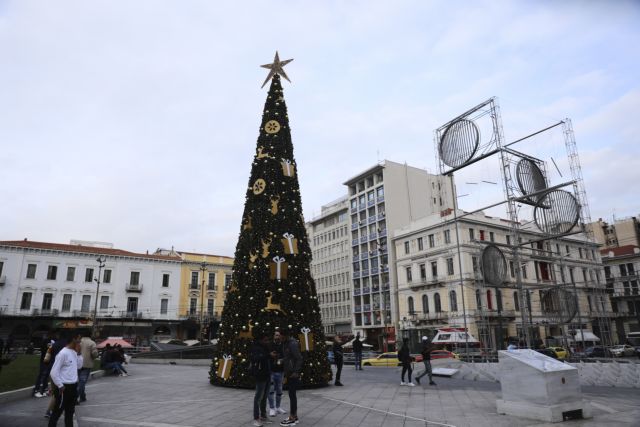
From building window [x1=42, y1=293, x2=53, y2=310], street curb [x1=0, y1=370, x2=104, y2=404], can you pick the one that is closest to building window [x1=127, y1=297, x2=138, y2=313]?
building window [x1=42, y1=293, x2=53, y2=310]

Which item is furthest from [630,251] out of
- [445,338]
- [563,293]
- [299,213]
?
[299,213]

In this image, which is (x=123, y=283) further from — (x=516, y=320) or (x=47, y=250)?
(x=516, y=320)

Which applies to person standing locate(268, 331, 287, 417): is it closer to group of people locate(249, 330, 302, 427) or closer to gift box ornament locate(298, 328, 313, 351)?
group of people locate(249, 330, 302, 427)

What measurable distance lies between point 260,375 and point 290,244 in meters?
5.56

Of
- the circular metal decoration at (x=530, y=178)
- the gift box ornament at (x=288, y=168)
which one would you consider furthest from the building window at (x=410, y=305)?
the gift box ornament at (x=288, y=168)

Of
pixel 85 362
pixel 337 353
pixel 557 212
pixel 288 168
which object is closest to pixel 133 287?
pixel 337 353

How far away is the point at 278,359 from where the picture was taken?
8336 millimetres

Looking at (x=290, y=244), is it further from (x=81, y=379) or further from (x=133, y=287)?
(x=133, y=287)

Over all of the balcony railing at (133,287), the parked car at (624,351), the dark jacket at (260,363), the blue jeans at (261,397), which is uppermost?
the balcony railing at (133,287)

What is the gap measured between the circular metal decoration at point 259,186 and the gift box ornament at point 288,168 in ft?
2.37

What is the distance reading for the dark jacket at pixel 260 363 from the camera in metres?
7.56

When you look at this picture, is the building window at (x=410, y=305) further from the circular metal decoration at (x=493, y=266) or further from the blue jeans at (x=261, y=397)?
the blue jeans at (x=261, y=397)

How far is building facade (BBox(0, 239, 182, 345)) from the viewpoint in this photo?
46.8 metres

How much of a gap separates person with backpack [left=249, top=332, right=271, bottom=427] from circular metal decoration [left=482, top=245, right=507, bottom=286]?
44.5 feet
